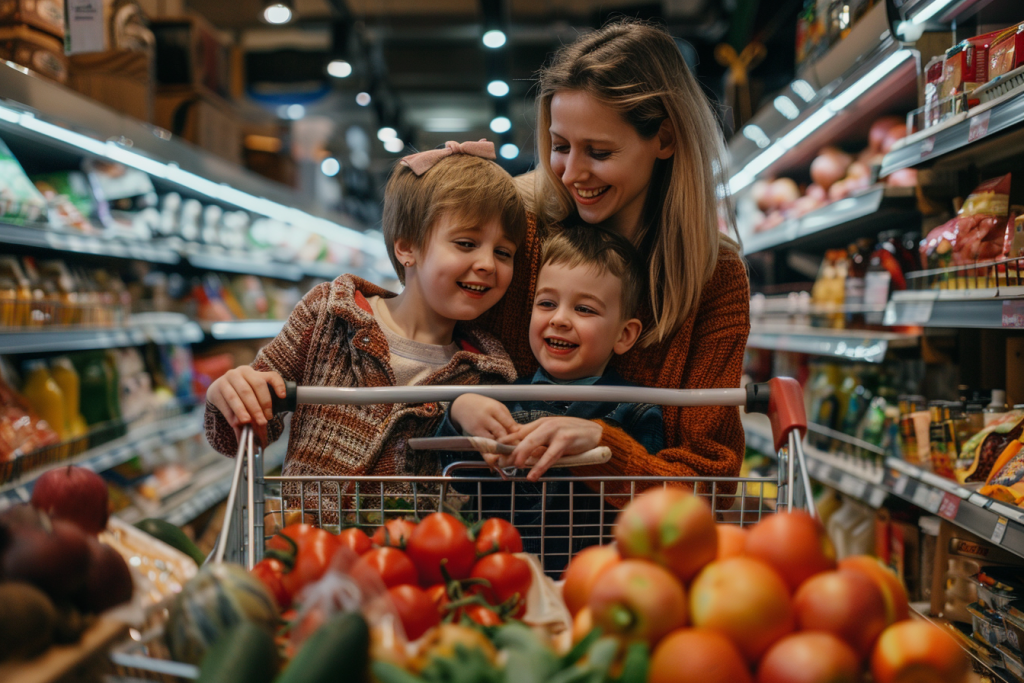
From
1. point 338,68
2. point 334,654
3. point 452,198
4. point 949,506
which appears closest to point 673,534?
point 334,654

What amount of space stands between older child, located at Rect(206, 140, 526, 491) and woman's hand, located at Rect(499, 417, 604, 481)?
0.41m

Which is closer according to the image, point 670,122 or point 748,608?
point 748,608

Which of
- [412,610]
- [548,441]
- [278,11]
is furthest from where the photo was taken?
[278,11]

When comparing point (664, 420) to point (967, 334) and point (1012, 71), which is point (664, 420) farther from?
point (967, 334)

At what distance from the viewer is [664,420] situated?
158cm

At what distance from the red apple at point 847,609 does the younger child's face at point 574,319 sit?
34.0 inches

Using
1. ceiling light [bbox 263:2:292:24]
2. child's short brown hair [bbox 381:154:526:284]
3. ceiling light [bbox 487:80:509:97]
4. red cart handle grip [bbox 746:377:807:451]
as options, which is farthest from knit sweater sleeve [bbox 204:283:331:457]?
ceiling light [bbox 487:80:509:97]

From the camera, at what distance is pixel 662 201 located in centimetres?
177

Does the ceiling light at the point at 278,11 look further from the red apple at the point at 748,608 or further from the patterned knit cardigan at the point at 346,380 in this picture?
the red apple at the point at 748,608

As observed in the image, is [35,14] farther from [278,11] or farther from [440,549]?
[278,11]

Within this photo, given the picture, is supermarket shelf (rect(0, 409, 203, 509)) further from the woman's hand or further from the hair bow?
the woman's hand

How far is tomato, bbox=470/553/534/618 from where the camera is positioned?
971 millimetres

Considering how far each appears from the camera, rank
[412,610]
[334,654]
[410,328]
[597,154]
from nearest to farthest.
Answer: [334,654] → [412,610] → [597,154] → [410,328]

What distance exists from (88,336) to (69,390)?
0.88 ft
